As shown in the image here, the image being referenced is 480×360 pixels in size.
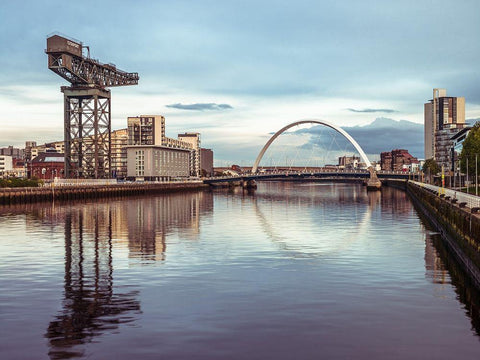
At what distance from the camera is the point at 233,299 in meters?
22.2

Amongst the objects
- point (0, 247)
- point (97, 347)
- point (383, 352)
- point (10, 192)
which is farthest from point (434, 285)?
point (10, 192)

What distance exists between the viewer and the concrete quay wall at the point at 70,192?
92387 mm

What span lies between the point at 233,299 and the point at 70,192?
89157mm

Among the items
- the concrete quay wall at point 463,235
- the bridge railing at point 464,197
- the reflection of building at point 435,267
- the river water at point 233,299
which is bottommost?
the reflection of building at point 435,267

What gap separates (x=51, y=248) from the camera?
3772 centimetres

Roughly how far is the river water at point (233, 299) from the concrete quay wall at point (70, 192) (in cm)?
5293

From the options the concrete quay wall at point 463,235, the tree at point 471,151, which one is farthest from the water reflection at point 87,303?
the tree at point 471,151

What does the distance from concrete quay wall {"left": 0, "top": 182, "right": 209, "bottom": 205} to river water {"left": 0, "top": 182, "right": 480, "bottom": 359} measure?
52927 mm

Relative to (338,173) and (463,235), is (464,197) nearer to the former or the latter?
(463,235)

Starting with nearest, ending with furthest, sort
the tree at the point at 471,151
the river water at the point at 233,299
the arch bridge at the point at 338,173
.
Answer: the river water at the point at 233,299 → the tree at the point at 471,151 → the arch bridge at the point at 338,173

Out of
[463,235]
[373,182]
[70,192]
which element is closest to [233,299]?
[463,235]

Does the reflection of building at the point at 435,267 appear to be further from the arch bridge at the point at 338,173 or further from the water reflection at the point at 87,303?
the arch bridge at the point at 338,173

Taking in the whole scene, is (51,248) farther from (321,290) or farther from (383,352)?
(383,352)

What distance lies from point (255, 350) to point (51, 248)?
82.8ft
